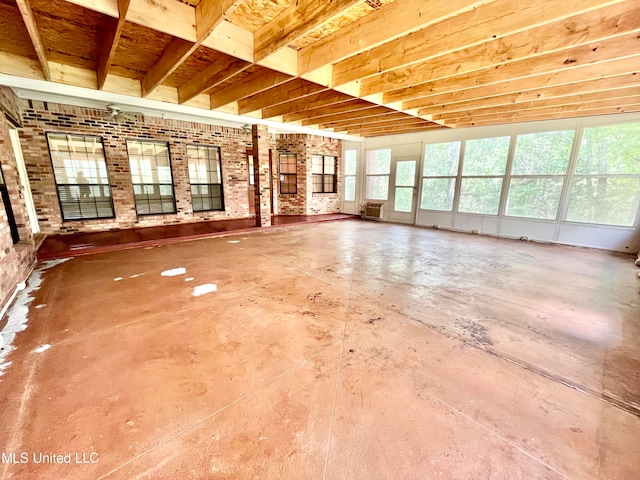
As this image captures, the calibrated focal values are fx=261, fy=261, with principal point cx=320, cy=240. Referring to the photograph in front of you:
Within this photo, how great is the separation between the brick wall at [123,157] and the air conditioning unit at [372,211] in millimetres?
4204

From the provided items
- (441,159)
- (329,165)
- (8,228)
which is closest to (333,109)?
(441,159)

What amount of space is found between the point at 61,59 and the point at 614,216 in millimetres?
10208

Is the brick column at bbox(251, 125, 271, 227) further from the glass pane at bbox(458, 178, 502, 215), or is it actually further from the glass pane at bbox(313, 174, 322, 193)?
the glass pane at bbox(458, 178, 502, 215)

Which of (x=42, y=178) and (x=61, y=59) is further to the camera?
(x=42, y=178)

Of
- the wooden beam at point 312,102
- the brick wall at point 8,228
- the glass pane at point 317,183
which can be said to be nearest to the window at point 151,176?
the brick wall at point 8,228

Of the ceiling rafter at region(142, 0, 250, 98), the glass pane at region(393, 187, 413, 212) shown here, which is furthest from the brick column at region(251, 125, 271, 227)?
the glass pane at region(393, 187, 413, 212)

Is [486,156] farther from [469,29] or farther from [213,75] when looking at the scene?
[213,75]

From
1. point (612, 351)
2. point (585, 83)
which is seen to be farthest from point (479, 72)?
point (612, 351)

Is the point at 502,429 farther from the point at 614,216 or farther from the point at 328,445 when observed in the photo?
the point at 614,216

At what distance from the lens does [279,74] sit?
382 centimetres

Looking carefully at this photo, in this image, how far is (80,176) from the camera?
6.01 metres

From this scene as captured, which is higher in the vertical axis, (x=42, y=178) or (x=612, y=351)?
(x=42, y=178)

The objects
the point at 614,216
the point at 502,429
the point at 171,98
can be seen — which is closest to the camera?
the point at 502,429

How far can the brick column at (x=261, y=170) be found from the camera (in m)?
6.63
